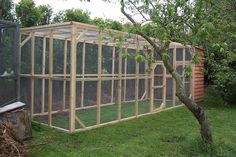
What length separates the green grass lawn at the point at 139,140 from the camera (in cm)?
576

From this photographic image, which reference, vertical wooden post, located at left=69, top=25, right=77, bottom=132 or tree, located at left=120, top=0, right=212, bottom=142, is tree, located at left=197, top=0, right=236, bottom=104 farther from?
vertical wooden post, located at left=69, top=25, right=77, bottom=132

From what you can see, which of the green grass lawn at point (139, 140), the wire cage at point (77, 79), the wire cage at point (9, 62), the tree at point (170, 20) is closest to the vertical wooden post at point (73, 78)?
the wire cage at point (77, 79)

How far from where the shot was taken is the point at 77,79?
284 inches

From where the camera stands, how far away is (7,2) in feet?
33.3

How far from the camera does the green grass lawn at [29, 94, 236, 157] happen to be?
5.76 m

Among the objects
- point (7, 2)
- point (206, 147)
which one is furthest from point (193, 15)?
point (7, 2)

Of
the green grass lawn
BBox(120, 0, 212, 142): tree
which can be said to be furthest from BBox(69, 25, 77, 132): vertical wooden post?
BBox(120, 0, 212, 142): tree

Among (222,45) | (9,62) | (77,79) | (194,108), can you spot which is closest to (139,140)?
(194,108)

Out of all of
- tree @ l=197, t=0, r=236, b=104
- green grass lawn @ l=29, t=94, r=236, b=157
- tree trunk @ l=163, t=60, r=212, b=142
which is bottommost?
green grass lawn @ l=29, t=94, r=236, b=157

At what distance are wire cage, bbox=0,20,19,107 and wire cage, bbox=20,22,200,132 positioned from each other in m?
0.59

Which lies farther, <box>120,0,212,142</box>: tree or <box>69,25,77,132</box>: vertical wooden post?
<box>69,25,77,132</box>: vertical wooden post

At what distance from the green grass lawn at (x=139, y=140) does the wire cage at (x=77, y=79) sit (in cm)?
52

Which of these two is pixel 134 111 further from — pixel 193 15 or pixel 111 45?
pixel 193 15

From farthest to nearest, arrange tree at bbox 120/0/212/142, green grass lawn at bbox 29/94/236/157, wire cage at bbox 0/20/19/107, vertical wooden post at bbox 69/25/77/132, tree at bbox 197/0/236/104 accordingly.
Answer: wire cage at bbox 0/20/19/107
vertical wooden post at bbox 69/25/77/132
green grass lawn at bbox 29/94/236/157
tree at bbox 197/0/236/104
tree at bbox 120/0/212/142
